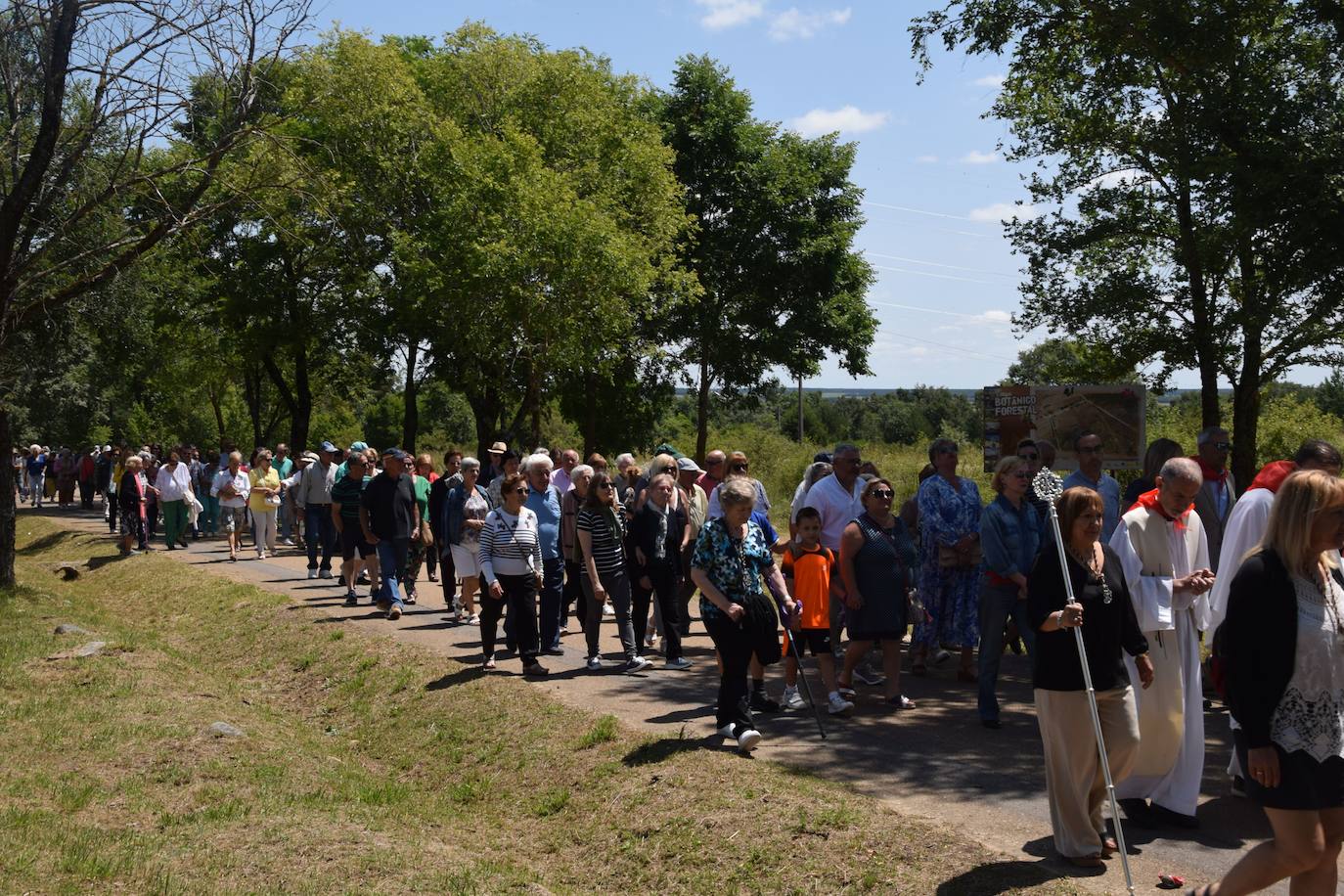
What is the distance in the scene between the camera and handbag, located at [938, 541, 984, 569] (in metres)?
10.3

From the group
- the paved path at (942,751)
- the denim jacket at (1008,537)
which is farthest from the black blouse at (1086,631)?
the denim jacket at (1008,537)

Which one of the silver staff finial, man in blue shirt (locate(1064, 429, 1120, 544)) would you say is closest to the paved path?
man in blue shirt (locate(1064, 429, 1120, 544))

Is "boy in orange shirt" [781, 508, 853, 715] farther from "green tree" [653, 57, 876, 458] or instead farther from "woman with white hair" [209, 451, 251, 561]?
"green tree" [653, 57, 876, 458]

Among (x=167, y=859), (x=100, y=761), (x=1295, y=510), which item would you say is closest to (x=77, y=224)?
(x=100, y=761)

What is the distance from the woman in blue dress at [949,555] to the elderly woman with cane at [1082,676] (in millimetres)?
3944

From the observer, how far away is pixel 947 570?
10.5m

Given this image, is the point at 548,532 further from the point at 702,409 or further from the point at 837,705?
the point at 702,409

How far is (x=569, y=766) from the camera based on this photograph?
8.52 meters

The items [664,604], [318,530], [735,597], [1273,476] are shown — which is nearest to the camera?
[1273,476]

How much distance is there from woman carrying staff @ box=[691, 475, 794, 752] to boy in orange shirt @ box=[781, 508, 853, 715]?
680mm

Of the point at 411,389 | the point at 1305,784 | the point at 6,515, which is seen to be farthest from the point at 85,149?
the point at 411,389

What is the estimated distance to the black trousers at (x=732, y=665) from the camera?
808 centimetres

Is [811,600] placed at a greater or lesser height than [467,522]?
lesser

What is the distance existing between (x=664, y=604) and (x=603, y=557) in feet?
2.31
